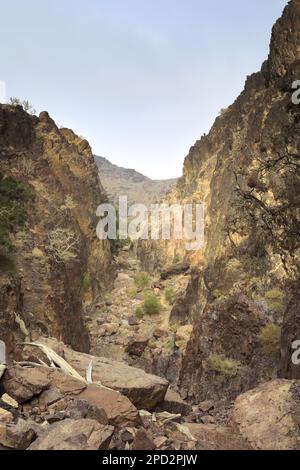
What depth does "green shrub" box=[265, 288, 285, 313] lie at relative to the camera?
14469 millimetres

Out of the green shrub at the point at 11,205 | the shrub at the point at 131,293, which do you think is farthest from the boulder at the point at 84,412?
the shrub at the point at 131,293

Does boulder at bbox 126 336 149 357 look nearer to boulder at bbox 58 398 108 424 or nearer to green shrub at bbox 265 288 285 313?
green shrub at bbox 265 288 285 313

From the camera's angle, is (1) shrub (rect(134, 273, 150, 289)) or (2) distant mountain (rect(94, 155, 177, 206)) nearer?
(1) shrub (rect(134, 273, 150, 289))

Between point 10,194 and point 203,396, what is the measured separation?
441 inches

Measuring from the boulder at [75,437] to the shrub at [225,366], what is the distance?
10783 mm

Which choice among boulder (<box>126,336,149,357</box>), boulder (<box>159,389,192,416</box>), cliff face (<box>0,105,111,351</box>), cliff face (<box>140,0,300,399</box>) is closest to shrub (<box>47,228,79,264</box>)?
cliff face (<box>0,105,111,351</box>)

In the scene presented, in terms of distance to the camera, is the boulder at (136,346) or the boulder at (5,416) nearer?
the boulder at (5,416)

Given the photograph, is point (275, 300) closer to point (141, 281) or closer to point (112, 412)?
point (112, 412)

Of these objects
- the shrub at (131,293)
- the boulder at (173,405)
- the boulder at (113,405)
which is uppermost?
the boulder at (113,405)

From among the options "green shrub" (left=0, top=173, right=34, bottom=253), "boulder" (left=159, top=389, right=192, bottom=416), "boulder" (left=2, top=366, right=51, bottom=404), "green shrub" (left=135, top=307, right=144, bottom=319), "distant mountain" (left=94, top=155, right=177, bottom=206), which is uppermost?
"distant mountain" (left=94, top=155, right=177, bottom=206)

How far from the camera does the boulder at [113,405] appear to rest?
5.22 m

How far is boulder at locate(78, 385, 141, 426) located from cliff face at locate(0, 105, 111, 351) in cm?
292

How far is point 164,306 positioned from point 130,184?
98941 mm

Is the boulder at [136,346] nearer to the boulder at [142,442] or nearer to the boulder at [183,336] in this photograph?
the boulder at [183,336]
